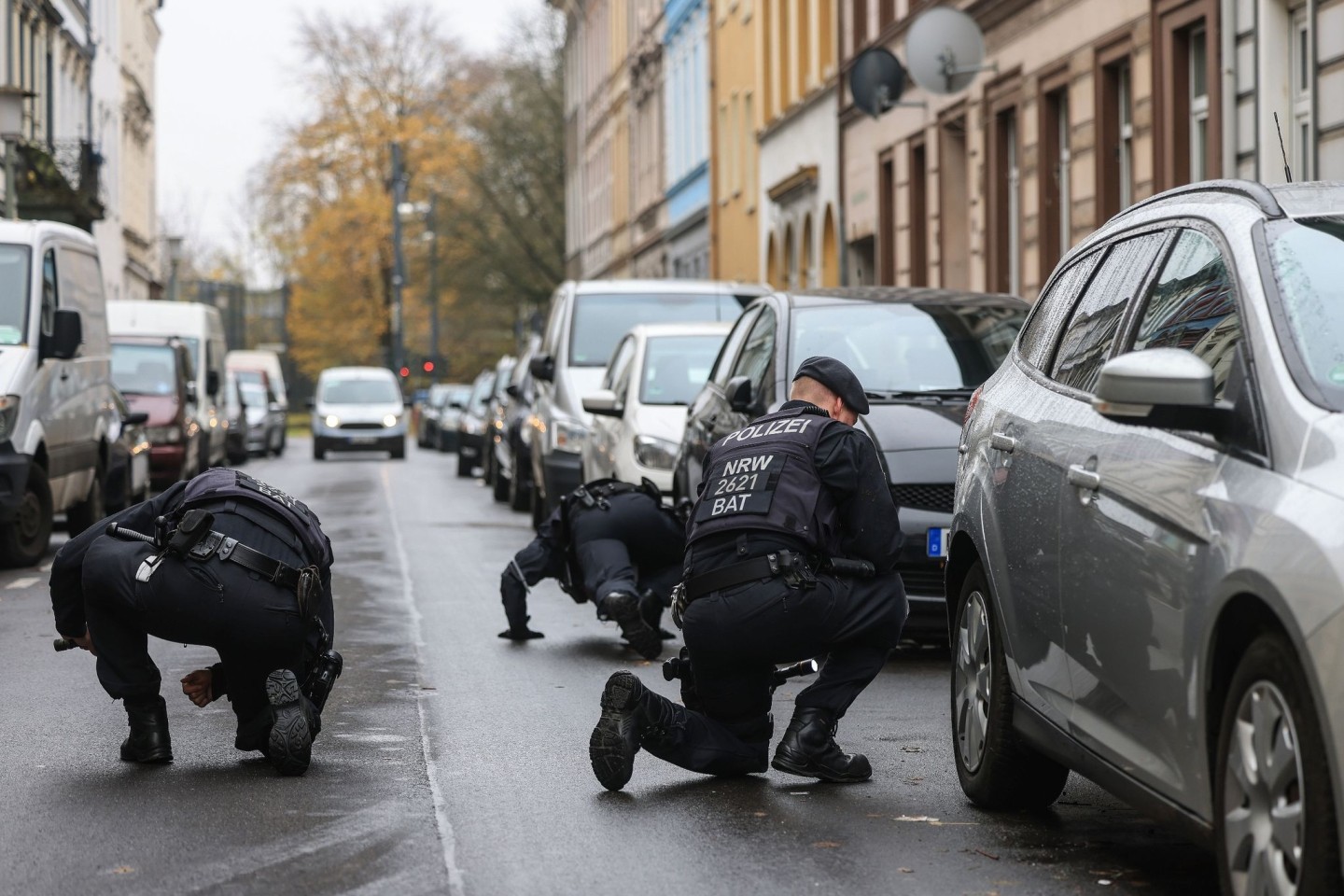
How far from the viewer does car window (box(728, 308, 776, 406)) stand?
12.1 metres

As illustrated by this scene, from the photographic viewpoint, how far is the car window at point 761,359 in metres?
12.1

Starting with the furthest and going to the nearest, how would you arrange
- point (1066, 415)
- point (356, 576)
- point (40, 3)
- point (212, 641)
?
point (40, 3) < point (356, 576) < point (212, 641) < point (1066, 415)

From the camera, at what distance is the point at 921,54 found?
2250cm

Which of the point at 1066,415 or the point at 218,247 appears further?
the point at 218,247

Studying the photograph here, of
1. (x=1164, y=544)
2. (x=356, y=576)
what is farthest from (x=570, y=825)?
(x=356, y=576)

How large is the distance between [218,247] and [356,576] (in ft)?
328

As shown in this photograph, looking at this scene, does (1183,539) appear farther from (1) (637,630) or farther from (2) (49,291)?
(2) (49,291)

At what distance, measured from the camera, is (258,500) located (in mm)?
7410

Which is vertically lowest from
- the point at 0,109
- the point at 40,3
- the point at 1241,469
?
the point at 1241,469

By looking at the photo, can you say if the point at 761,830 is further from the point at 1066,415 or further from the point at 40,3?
the point at 40,3

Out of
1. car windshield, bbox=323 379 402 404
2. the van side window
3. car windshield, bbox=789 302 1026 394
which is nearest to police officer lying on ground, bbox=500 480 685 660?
car windshield, bbox=789 302 1026 394

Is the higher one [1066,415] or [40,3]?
[40,3]

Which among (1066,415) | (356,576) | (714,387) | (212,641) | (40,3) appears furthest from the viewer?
(40,3)

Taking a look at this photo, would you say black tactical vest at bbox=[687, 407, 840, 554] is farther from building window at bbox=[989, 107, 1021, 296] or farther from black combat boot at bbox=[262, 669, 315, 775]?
building window at bbox=[989, 107, 1021, 296]
